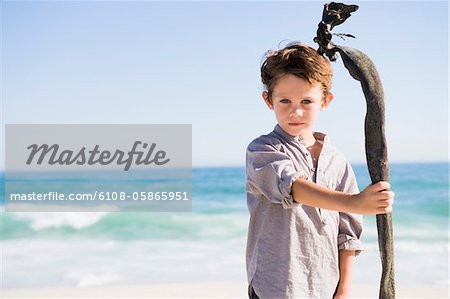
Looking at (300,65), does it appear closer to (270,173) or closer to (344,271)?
(270,173)

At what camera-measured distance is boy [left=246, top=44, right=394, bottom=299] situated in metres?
2.38

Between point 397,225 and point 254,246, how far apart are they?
12.1m

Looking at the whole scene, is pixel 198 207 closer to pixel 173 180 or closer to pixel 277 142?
pixel 173 180

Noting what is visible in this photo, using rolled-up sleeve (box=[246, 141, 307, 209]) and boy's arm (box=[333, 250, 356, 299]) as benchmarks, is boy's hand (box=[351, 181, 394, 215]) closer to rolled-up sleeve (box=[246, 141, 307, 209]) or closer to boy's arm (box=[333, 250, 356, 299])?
rolled-up sleeve (box=[246, 141, 307, 209])

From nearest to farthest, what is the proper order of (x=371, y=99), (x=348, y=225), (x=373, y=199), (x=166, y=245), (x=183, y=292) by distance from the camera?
(x=373, y=199) → (x=371, y=99) → (x=348, y=225) → (x=183, y=292) → (x=166, y=245)

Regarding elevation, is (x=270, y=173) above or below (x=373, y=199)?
above

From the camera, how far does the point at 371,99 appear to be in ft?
7.36

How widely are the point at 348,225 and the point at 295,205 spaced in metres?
0.32

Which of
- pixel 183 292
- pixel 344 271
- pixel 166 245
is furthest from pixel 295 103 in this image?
pixel 166 245

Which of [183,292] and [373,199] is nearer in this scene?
[373,199]

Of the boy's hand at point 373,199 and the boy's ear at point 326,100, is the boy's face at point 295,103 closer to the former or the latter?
the boy's ear at point 326,100

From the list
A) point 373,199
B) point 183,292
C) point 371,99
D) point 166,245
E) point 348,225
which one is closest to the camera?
point 373,199

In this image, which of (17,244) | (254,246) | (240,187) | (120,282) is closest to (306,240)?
(254,246)

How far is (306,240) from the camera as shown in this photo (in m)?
2.41
